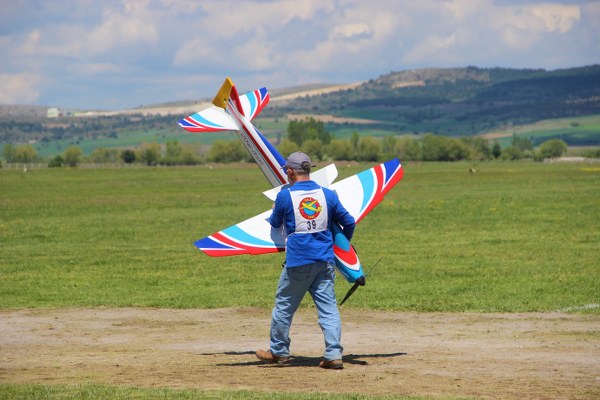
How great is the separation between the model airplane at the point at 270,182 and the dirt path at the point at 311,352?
4.52 feet

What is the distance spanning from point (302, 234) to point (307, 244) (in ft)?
0.45

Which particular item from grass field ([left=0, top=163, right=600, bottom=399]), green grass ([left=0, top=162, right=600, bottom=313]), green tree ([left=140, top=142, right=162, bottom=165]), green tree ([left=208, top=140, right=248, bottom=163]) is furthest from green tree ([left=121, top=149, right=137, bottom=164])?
grass field ([left=0, top=163, right=600, bottom=399])

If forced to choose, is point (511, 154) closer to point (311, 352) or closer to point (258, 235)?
point (311, 352)

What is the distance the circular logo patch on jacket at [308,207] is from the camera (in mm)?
12633

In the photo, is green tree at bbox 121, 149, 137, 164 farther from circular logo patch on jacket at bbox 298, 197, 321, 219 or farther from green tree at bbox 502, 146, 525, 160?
circular logo patch on jacket at bbox 298, 197, 321, 219

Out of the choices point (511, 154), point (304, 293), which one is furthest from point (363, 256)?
point (511, 154)

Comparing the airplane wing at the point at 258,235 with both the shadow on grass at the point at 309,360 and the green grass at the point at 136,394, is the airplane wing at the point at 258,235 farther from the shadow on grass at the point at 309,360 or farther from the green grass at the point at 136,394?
the green grass at the point at 136,394

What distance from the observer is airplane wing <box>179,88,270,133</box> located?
16.2 meters

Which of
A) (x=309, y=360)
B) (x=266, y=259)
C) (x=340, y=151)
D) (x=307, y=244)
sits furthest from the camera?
(x=340, y=151)

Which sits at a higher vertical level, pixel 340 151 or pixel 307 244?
pixel 307 244

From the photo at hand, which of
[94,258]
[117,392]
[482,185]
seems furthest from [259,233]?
[482,185]

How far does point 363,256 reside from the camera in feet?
90.5

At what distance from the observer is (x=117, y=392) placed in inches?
434

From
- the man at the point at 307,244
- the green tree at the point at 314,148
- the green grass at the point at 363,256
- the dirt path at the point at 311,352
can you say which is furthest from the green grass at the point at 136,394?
the green tree at the point at 314,148
